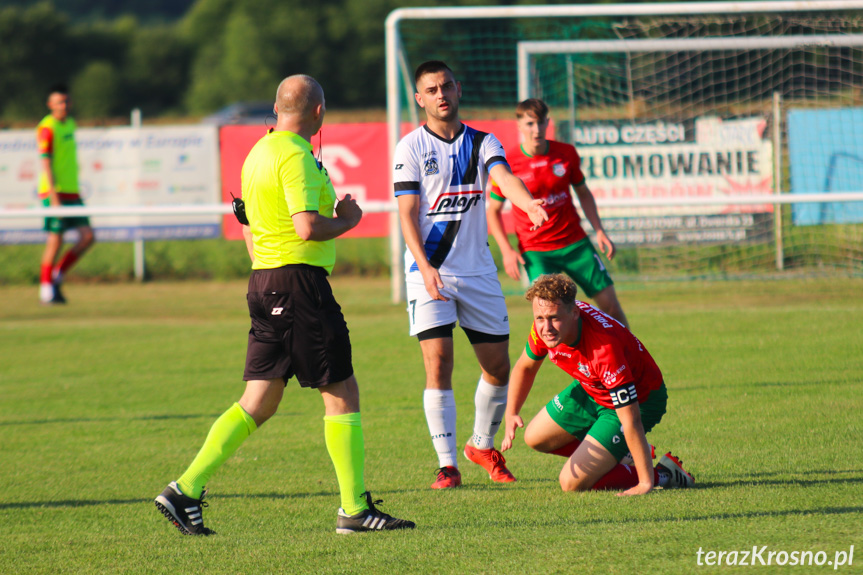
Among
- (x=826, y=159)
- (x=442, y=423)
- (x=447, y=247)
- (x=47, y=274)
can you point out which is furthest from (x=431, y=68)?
(x=826, y=159)

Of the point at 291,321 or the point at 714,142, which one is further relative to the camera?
the point at 714,142

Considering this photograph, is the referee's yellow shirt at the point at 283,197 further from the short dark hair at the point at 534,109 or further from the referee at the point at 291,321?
the short dark hair at the point at 534,109

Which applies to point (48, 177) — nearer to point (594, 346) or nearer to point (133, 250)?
point (133, 250)

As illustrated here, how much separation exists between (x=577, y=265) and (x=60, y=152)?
25.6ft

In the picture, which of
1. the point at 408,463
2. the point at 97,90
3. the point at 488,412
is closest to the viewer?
the point at 488,412

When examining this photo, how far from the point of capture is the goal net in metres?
12.6

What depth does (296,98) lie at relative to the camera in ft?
13.4

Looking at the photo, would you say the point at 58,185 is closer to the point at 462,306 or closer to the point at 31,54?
the point at 462,306

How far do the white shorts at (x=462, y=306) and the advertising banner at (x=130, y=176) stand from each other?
34.7 feet

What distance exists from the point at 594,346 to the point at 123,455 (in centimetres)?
306

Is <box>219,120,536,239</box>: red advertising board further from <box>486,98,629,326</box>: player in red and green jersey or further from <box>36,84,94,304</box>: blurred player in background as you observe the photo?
<box>486,98,629,326</box>: player in red and green jersey

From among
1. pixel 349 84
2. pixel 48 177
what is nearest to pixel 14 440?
pixel 48 177

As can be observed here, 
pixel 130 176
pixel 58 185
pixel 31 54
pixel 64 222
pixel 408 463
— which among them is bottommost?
pixel 408 463

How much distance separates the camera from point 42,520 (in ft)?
15.0
